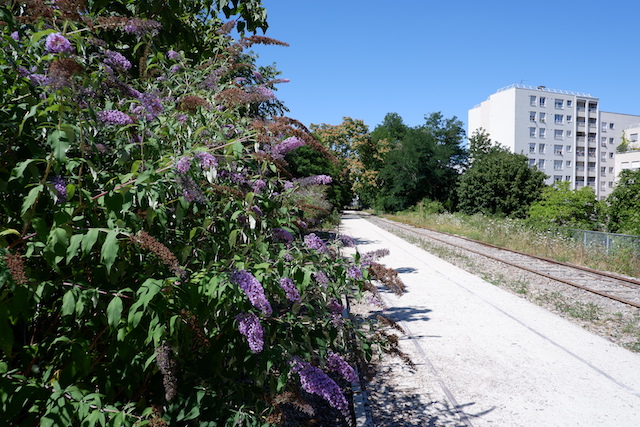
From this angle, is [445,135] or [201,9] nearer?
[201,9]

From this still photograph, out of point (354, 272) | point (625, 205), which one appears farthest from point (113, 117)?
point (625, 205)

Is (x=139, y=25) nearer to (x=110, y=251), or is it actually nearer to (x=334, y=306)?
(x=110, y=251)

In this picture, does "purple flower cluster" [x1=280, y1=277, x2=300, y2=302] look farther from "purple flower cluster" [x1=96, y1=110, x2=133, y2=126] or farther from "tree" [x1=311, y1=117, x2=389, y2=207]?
"tree" [x1=311, y1=117, x2=389, y2=207]

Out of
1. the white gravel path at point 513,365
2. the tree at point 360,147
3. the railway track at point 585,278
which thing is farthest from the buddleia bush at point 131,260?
the tree at point 360,147

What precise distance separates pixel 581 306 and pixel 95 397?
9.38 meters

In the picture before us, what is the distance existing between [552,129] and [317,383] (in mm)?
83311

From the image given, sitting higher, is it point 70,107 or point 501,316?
point 70,107

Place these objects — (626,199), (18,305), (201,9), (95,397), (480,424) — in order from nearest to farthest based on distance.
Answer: (18,305) → (95,397) → (480,424) → (201,9) → (626,199)

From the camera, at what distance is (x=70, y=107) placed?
145cm

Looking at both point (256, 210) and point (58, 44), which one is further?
point (256, 210)

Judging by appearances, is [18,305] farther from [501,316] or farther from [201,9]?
[501,316]

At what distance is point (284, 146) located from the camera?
216 cm

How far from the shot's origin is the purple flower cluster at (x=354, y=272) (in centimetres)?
221

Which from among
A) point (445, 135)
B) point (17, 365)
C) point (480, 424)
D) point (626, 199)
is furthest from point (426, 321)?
point (445, 135)
